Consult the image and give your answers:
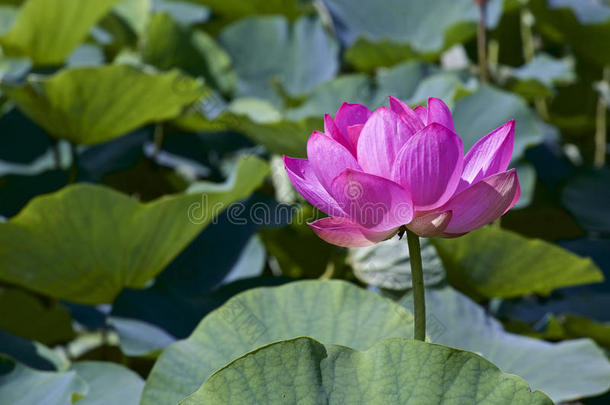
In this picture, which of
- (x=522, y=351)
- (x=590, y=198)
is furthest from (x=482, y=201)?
(x=590, y=198)

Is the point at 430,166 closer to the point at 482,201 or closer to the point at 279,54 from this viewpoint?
the point at 482,201

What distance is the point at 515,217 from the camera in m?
1.37

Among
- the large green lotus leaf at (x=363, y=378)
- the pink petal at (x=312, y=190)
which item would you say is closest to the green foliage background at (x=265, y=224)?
the large green lotus leaf at (x=363, y=378)

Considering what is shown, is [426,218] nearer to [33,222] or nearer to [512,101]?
[33,222]

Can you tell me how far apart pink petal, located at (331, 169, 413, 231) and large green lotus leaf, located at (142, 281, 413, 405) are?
23 centimetres

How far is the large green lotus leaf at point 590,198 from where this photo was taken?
4.45 feet

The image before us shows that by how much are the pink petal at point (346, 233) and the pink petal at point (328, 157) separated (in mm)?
27

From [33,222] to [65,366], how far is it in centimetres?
17

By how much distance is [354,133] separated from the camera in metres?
0.48

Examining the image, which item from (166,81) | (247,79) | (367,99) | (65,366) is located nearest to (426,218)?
(65,366)

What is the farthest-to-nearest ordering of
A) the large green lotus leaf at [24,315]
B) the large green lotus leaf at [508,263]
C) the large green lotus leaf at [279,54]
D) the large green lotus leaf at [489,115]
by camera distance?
the large green lotus leaf at [279,54], the large green lotus leaf at [489,115], the large green lotus leaf at [24,315], the large green lotus leaf at [508,263]

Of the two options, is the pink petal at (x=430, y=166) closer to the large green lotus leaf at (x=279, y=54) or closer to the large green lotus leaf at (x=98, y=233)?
the large green lotus leaf at (x=98, y=233)

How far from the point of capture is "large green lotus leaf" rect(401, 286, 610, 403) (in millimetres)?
752

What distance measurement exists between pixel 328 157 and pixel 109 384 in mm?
445
